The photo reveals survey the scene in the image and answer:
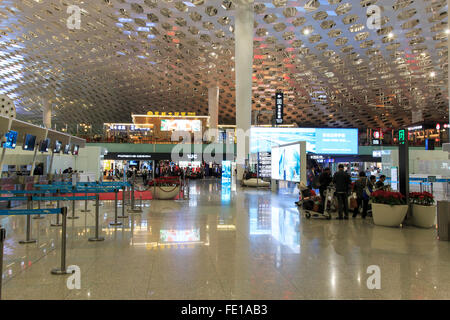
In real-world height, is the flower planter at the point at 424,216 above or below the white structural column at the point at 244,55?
below

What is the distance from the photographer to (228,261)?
5.61m

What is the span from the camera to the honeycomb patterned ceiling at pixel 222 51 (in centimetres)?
2575

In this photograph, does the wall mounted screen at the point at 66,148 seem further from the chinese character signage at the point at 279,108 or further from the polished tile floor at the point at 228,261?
the chinese character signage at the point at 279,108

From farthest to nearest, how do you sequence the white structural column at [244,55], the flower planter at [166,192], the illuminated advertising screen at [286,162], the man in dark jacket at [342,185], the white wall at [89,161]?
the white wall at [89,161], the white structural column at [244,55], the flower planter at [166,192], the illuminated advertising screen at [286,162], the man in dark jacket at [342,185]

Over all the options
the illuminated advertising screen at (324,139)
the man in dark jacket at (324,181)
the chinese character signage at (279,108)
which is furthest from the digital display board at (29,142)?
the chinese character signage at (279,108)

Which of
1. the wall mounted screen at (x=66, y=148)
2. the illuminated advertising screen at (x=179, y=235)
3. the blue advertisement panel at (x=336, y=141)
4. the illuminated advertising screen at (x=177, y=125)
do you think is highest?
the illuminated advertising screen at (x=177, y=125)

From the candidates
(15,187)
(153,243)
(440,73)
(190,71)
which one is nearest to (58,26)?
(190,71)

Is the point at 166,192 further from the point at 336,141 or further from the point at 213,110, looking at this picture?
the point at 213,110

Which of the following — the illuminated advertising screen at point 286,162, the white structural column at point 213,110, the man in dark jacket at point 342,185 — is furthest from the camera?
the white structural column at point 213,110

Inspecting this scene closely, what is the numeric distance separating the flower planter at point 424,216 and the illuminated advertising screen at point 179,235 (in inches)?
233

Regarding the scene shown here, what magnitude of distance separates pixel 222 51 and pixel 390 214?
87.8ft

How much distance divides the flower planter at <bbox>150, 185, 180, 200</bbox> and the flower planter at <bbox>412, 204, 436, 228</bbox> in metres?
10.4

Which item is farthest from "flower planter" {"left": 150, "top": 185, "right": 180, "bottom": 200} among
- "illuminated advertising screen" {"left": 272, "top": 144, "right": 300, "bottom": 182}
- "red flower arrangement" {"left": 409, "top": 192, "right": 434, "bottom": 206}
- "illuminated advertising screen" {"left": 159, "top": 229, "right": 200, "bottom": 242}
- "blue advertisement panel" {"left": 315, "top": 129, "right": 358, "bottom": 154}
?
"blue advertisement panel" {"left": 315, "top": 129, "right": 358, "bottom": 154}
